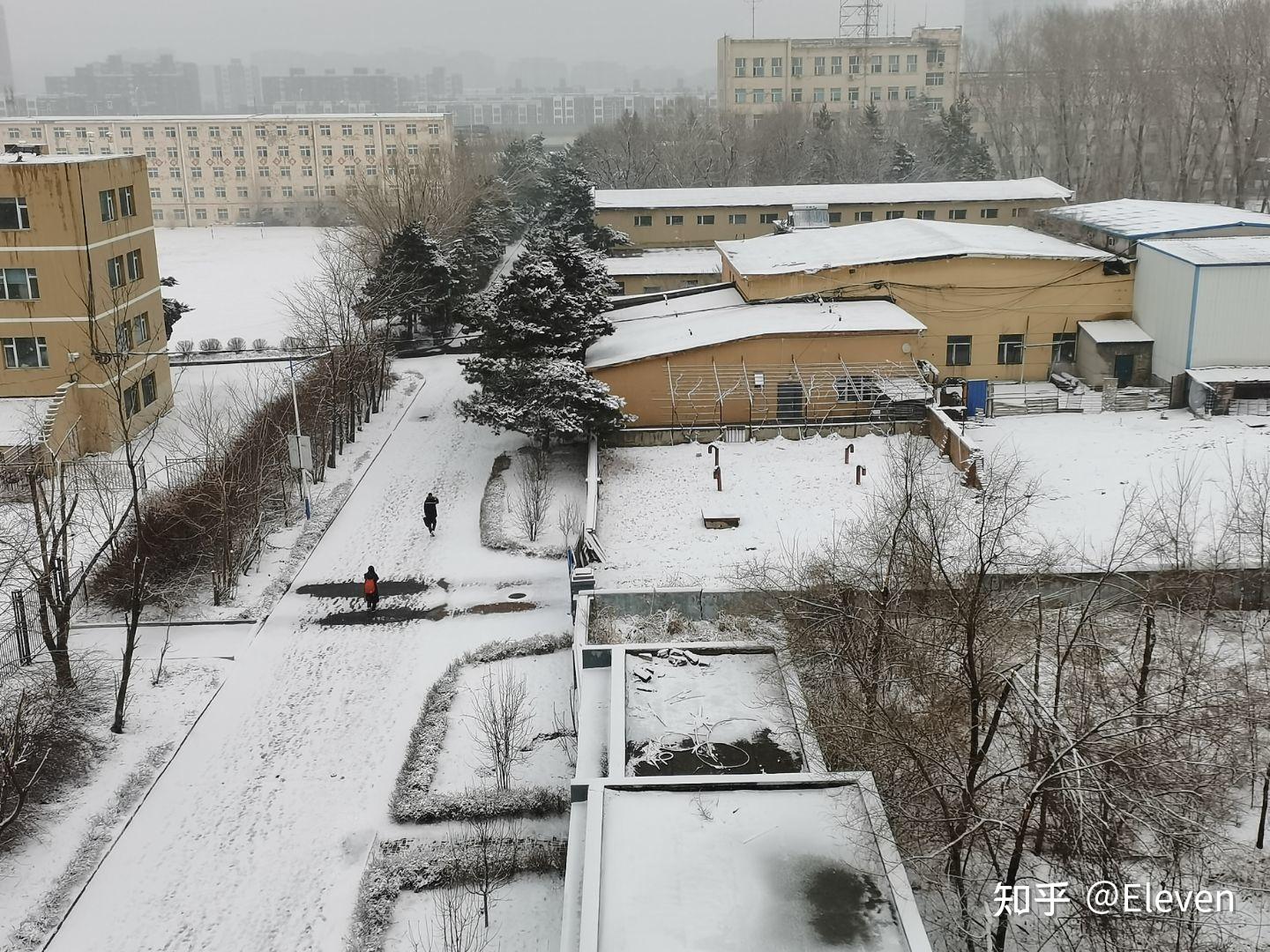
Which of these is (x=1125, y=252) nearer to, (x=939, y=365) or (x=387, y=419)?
(x=939, y=365)

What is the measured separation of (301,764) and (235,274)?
165 ft

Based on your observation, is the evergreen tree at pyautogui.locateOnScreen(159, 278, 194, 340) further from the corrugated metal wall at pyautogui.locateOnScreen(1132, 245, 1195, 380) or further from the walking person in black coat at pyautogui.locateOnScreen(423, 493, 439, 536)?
the corrugated metal wall at pyautogui.locateOnScreen(1132, 245, 1195, 380)

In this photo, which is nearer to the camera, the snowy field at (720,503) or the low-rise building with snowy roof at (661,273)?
the snowy field at (720,503)

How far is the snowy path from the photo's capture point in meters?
12.6

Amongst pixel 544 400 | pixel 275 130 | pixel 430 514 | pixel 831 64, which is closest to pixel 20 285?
pixel 430 514

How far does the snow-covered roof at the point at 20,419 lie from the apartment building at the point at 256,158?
61101 mm

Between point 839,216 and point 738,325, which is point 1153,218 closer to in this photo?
point 738,325

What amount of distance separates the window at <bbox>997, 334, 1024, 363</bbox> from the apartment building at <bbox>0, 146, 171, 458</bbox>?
22.0 m

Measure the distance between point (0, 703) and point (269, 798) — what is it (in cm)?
406

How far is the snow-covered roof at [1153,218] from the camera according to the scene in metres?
31.2

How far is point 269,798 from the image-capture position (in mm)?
14672

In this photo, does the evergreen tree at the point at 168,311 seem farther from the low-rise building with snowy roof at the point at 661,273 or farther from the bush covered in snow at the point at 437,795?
the bush covered in snow at the point at 437,795

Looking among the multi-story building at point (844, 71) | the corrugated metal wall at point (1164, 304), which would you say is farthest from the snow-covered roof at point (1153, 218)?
the multi-story building at point (844, 71)

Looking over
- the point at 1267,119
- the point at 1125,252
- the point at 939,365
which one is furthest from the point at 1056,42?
the point at 939,365
